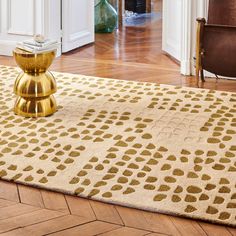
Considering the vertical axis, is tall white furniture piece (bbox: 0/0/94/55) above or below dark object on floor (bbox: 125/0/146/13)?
below

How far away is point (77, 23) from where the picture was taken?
22.2ft

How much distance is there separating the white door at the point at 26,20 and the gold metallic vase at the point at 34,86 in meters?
1.88

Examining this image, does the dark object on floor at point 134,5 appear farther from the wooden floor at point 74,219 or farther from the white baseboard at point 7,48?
the wooden floor at point 74,219

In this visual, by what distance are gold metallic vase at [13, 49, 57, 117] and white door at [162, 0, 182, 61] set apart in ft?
6.85

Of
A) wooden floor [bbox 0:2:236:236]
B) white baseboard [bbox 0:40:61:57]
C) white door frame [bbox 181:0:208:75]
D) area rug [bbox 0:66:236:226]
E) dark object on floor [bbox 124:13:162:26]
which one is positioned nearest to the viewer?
wooden floor [bbox 0:2:236:236]

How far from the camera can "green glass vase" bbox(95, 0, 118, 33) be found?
779cm

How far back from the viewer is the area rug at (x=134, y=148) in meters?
3.15

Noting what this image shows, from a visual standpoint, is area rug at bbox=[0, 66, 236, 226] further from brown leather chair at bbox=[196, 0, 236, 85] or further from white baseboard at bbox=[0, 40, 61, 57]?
white baseboard at bbox=[0, 40, 61, 57]

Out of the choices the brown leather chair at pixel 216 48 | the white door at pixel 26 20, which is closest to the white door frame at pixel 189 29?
the brown leather chair at pixel 216 48

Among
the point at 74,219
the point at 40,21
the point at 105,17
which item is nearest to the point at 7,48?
the point at 40,21

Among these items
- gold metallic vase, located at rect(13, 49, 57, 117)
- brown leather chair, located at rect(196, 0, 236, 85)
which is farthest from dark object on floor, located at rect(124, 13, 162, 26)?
gold metallic vase, located at rect(13, 49, 57, 117)

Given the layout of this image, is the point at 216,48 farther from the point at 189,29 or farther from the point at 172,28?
the point at 172,28

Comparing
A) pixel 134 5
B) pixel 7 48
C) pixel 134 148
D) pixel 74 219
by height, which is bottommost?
pixel 74 219

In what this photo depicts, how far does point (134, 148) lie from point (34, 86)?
968 millimetres
